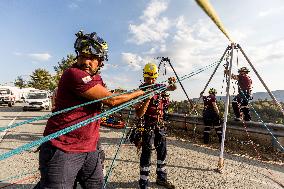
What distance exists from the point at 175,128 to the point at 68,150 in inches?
436

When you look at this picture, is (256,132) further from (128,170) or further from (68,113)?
(68,113)

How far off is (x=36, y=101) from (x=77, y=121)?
27.7m

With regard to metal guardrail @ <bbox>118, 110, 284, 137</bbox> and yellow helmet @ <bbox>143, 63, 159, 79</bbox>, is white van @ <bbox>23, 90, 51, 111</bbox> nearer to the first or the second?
metal guardrail @ <bbox>118, 110, 284, 137</bbox>

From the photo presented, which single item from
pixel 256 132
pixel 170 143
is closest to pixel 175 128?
pixel 170 143

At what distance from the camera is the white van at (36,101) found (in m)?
29.4

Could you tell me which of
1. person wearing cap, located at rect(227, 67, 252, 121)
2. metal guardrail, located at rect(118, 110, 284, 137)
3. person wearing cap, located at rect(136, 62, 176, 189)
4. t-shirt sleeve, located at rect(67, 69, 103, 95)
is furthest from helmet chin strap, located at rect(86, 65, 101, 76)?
person wearing cap, located at rect(227, 67, 252, 121)

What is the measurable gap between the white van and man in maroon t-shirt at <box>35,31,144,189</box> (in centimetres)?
2742

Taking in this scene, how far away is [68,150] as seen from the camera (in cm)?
322

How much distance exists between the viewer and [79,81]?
126 inches

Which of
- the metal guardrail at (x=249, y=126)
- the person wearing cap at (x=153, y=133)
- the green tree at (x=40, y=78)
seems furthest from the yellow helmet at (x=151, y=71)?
the green tree at (x=40, y=78)

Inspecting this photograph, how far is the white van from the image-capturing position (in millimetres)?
29391

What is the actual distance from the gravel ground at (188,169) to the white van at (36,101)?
19.8 meters

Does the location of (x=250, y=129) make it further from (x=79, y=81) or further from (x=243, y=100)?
(x=79, y=81)

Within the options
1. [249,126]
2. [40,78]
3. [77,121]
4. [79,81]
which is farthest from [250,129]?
[40,78]
